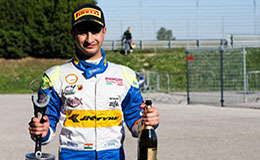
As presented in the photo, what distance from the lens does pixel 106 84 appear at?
3.50m

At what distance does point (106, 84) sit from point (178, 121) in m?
10.3

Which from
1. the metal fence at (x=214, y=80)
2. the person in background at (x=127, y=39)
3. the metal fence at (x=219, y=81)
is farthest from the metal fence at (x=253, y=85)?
the person in background at (x=127, y=39)

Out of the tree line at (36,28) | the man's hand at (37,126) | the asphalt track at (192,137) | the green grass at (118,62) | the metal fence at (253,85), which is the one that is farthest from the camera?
the tree line at (36,28)

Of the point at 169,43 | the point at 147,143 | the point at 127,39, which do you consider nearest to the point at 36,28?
the point at 127,39

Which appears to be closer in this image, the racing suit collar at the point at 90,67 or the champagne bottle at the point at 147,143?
the champagne bottle at the point at 147,143

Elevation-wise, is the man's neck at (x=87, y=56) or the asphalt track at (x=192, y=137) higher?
the man's neck at (x=87, y=56)

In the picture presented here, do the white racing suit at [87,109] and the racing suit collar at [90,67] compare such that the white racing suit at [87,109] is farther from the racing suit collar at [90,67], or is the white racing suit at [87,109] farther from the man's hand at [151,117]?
the man's hand at [151,117]

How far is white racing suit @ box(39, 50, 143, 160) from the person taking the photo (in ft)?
11.2

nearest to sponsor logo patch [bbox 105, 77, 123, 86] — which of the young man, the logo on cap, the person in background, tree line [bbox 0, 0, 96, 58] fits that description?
the young man

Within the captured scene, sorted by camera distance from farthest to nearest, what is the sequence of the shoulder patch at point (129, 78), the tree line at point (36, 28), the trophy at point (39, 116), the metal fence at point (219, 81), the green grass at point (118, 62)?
the tree line at point (36, 28), the green grass at point (118, 62), the metal fence at point (219, 81), the shoulder patch at point (129, 78), the trophy at point (39, 116)

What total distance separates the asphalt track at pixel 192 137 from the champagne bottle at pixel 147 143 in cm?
471

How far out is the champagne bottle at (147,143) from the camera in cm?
314

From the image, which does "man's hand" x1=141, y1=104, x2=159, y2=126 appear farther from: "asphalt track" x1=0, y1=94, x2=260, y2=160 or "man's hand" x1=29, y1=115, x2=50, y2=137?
"asphalt track" x1=0, y1=94, x2=260, y2=160

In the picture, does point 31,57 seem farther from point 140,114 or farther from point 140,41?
point 140,114
